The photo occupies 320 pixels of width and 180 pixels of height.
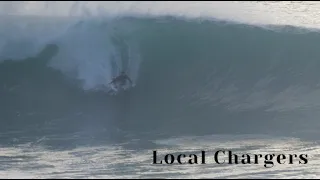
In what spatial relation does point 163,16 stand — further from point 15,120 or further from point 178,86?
point 15,120

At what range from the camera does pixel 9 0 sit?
45.9 ft

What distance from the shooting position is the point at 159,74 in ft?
46.0

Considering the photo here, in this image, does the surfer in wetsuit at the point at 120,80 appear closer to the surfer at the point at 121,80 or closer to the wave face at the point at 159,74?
the surfer at the point at 121,80

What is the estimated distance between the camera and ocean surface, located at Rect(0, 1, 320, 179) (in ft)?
30.8

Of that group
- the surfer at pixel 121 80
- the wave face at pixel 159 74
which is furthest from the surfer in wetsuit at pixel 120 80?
the wave face at pixel 159 74

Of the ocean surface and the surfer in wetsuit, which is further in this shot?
the surfer in wetsuit

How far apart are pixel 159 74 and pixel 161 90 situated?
1.99 feet

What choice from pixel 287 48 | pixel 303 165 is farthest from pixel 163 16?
pixel 303 165

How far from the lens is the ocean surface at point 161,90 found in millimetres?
9383

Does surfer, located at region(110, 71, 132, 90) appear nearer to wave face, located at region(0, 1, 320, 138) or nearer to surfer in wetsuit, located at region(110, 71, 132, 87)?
surfer in wetsuit, located at region(110, 71, 132, 87)

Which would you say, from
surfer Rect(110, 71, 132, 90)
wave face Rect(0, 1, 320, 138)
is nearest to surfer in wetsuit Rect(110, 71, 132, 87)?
surfer Rect(110, 71, 132, 90)

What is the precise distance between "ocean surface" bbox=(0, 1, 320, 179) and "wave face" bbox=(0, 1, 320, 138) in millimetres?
23

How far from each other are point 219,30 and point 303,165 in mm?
6698

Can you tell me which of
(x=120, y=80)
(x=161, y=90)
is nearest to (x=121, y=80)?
(x=120, y=80)
